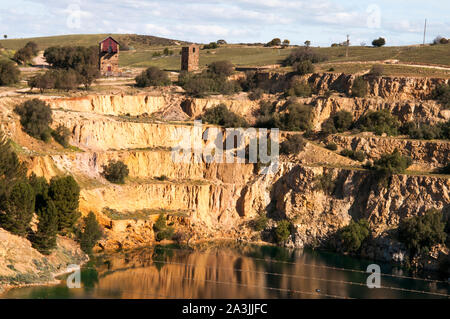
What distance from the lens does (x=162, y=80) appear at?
2938 inches

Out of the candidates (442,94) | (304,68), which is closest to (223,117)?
(304,68)

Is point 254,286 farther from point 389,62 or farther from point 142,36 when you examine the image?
point 142,36

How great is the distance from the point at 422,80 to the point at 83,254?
111 ft

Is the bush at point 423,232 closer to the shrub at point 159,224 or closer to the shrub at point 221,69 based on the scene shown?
the shrub at point 159,224

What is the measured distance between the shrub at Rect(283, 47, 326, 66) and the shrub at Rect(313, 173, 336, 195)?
24.2 metres

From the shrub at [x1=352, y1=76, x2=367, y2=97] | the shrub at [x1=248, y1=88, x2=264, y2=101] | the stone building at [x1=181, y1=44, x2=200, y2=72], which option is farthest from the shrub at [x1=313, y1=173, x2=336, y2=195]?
the stone building at [x1=181, y1=44, x2=200, y2=72]

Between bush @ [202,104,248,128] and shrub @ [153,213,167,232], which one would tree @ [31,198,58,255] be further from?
bush @ [202,104,248,128]

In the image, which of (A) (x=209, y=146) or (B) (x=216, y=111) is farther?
(B) (x=216, y=111)

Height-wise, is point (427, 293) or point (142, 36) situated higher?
point (142, 36)

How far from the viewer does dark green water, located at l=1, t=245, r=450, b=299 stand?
43031mm

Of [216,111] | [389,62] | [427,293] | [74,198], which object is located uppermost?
[389,62]

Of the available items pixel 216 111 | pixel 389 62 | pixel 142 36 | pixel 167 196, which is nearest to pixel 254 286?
pixel 167 196

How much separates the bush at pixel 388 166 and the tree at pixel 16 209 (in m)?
25.0
